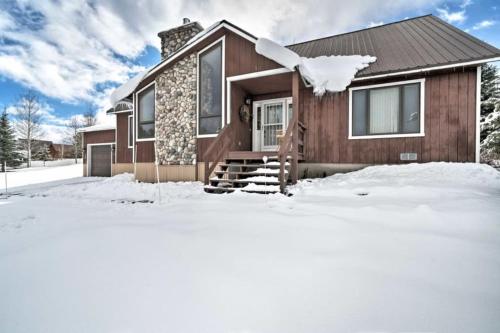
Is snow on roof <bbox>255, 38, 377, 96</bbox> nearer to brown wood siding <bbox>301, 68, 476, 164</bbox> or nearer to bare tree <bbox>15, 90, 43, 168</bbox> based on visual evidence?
brown wood siding <bbox>301, 68, 476, 164</bbox>

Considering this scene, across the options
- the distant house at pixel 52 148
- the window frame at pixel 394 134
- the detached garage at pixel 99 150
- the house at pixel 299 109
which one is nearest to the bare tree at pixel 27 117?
the distant house at pixel 52 148

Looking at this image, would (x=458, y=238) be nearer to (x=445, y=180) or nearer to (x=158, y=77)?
(x=445, y=180)

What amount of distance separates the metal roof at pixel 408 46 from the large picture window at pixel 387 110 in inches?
22.0

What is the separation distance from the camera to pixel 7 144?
2130 centimetres

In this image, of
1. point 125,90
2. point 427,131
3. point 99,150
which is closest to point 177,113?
point 125,90

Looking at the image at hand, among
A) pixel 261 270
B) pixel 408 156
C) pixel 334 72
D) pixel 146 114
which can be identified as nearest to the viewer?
pixel 261 270

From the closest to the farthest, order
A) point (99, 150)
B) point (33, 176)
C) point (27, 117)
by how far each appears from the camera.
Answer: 1. point (33, 176)
2. point (99, 150)
3. point (27, 117)

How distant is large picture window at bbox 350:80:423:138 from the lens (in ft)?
20.4

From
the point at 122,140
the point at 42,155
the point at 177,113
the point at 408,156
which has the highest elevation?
the point at 177,113

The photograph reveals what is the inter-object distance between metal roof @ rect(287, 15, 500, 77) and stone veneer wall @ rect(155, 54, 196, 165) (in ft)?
15.5

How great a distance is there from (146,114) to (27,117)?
26.0m

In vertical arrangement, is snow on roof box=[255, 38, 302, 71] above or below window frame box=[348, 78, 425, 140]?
above

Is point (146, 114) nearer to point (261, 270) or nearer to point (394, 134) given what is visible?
point (394, 134)

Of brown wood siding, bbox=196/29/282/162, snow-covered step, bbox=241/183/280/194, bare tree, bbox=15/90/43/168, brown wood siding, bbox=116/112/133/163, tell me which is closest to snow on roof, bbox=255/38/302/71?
brown wood siding, bbox=196/29/282/162
